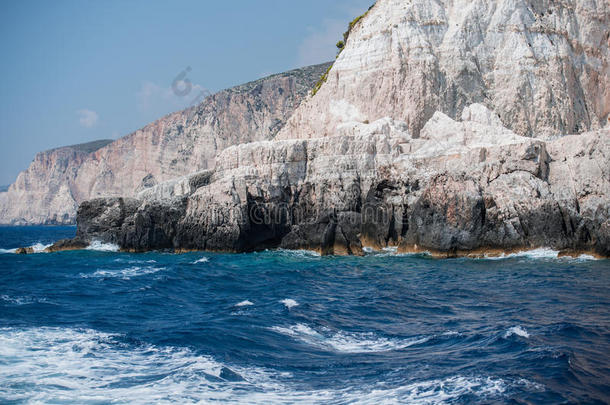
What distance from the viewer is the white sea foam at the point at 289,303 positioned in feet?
52.7

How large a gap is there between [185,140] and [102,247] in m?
61.3

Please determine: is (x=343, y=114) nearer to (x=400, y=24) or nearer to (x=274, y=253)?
(x=400, y=24)

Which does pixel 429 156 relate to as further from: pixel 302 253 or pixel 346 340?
A: pixel 346 340

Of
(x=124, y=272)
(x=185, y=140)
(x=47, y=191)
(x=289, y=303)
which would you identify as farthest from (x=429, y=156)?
(x=47, y=191)

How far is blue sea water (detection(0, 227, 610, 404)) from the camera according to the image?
30.0 ft

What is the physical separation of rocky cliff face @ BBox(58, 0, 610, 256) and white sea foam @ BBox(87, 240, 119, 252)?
0.55 meters

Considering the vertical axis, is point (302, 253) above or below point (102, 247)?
below

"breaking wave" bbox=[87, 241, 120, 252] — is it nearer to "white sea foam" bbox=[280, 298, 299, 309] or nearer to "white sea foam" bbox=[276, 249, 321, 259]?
"white sea foam" bbox=[276, 249, 321, 259]

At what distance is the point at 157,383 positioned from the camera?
964 cm

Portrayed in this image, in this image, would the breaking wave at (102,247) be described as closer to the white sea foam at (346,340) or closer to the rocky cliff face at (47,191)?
the white sea foam at (346,340)

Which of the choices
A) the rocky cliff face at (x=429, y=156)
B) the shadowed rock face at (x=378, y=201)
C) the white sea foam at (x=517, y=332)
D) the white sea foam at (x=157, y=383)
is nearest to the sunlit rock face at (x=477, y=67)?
the rocky cliff face at (x=429, y=156)

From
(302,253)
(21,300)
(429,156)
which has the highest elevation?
(429,156)

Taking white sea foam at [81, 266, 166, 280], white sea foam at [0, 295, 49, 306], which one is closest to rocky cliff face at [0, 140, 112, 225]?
white sea foam at [81, 266, 166, 280]

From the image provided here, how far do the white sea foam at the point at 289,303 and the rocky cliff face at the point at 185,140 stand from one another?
7069 cm
